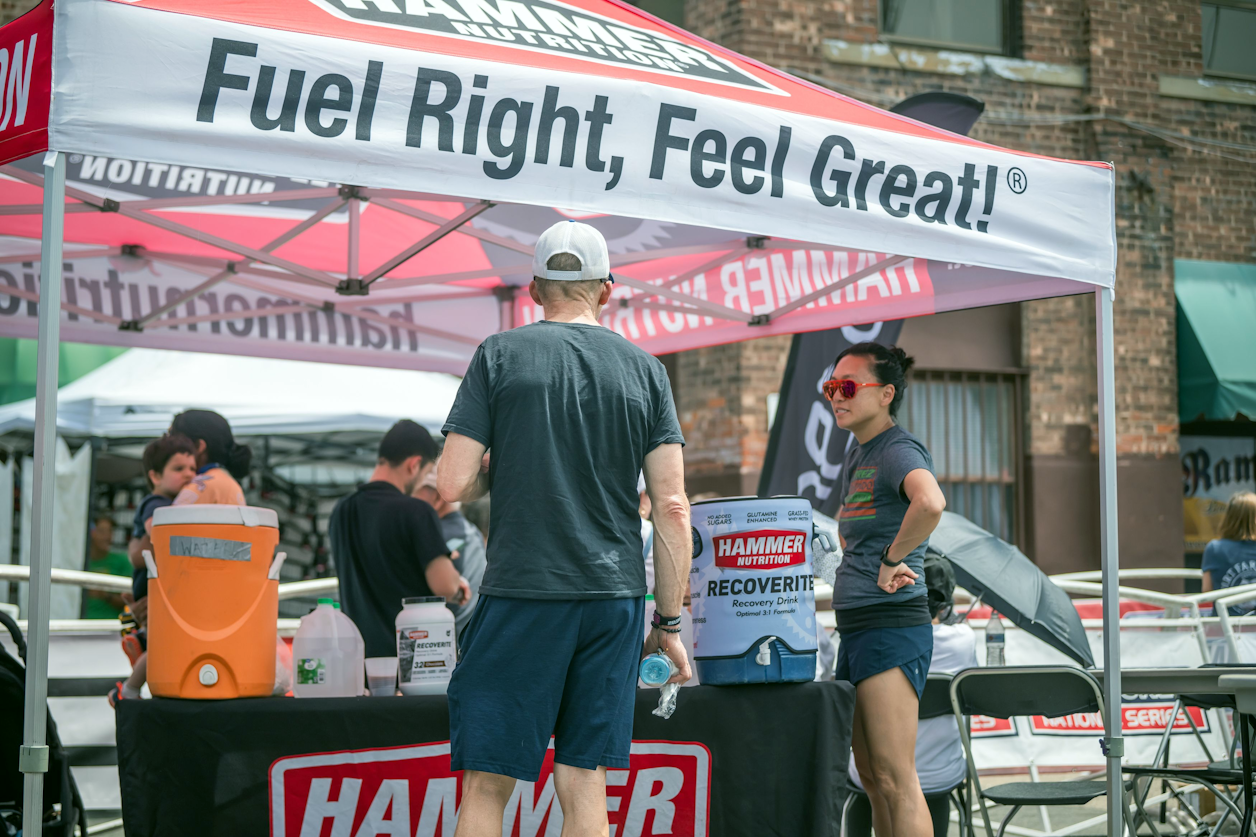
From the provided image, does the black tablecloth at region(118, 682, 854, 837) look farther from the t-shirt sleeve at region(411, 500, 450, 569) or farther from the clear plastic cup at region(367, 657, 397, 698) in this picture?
the t-shirt sleeve at region(411, 500, 450, 569)

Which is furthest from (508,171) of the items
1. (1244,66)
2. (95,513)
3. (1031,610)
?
(1244,66)

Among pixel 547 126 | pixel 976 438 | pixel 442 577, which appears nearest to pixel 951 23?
pixel 976 438

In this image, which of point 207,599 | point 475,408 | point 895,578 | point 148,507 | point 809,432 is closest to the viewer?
point 475,408

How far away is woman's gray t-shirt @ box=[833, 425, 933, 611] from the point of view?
3.95m

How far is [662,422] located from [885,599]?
1201mm

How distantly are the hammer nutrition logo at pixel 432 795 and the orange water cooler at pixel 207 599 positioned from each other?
0.33 meters

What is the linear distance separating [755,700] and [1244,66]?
12.1 m

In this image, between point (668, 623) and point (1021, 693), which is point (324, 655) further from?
point (1021, 693)

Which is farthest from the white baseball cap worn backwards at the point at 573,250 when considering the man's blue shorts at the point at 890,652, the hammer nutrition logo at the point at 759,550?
the man's blue shorts at the point at 890,652

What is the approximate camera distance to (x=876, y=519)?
4.01 m

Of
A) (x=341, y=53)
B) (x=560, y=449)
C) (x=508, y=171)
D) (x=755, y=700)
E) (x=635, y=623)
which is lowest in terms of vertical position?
(x=755, y=700)

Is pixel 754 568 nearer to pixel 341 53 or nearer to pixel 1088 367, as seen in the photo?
pixel 341 53

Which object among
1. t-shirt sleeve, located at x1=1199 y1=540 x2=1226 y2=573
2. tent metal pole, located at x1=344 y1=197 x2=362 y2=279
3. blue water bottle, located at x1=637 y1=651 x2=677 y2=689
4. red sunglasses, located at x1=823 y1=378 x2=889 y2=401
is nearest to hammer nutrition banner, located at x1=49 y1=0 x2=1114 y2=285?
red sunglasses, located at x1=823 y1=378 x2=889 y2=401

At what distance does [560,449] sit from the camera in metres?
2.98
